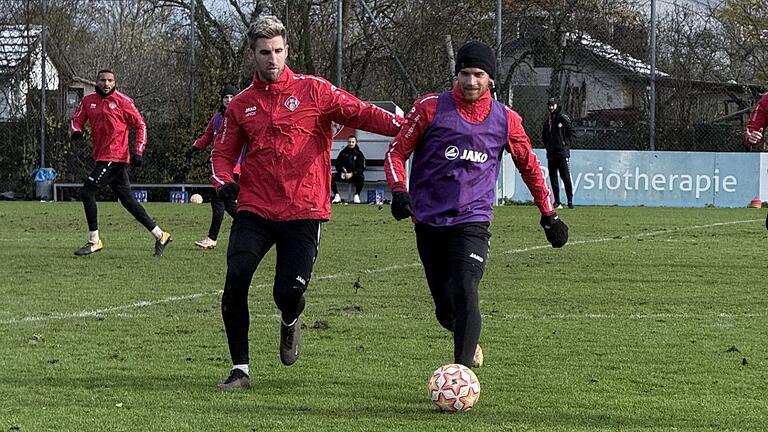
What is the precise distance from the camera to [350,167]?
2705 centimetres

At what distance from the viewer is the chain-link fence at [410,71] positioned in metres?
27.7

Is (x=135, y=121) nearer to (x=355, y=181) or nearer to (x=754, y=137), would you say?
(x=754, y=137)

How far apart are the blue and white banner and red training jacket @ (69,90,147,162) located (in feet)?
42.6

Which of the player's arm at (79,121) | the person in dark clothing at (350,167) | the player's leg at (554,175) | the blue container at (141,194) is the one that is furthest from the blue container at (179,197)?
the player's arm at (79,121)

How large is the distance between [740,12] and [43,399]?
28.1 m

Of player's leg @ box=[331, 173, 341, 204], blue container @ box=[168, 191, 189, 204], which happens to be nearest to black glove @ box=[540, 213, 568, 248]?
player's leg @ box=[331, 173, 341, 204]

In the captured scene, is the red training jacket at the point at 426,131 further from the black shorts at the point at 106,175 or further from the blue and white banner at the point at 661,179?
the blue and white banner at the point at 661,179

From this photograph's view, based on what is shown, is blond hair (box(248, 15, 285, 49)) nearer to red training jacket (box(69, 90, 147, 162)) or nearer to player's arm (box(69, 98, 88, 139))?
red training jacket (box(69, 90, 147, 162))

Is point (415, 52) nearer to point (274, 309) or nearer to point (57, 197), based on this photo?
point (57, 197)

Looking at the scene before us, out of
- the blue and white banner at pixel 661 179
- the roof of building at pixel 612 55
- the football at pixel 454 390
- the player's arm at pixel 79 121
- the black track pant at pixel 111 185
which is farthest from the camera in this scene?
the roof of building at pixel 612 55

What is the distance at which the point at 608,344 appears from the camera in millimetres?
7969

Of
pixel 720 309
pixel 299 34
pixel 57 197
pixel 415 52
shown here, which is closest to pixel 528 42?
pixel 415 52

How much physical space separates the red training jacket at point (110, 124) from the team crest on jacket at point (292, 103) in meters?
7.62

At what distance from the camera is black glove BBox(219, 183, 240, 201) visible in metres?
6.59
